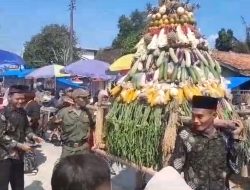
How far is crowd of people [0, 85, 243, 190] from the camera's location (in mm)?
1926

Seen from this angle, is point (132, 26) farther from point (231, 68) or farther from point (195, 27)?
point (195, 27)

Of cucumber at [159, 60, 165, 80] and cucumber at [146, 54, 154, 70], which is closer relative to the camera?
cucumber at [159, 60, 165, 80]

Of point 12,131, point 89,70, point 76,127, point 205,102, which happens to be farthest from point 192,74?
point 89,70

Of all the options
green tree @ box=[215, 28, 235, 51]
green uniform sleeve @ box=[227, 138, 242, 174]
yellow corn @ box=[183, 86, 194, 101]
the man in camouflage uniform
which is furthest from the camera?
green tree @ box=[215, 28, 235, 51]

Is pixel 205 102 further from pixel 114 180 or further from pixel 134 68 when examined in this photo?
pixel 114 180

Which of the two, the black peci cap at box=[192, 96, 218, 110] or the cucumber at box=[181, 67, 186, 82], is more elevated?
the cucumber at box=[181, 67, 186, 82]

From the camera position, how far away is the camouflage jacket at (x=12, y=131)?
4957 millimetres

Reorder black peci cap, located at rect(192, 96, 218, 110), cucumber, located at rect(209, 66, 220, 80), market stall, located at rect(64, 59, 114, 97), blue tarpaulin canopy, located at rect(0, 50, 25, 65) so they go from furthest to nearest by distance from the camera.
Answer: market stall, located at rect(64, 59, 114, 97) < blue tarpaulin canopy, located at rect(0, 50, 25, 65) < cucumber, located at rect(209, 66, 220, 80) < black peci cap, located at rect(192, 96, 218, 110)

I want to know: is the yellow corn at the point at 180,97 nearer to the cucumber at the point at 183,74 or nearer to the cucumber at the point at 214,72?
the cucumber at the point at 183,74

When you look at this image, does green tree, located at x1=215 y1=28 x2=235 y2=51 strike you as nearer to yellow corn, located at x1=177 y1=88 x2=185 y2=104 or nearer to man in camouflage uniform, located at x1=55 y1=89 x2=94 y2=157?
man in camouflage uniform, located at x1=55 y1=89 x2=94 y2=157

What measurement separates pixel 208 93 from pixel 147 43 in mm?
1043

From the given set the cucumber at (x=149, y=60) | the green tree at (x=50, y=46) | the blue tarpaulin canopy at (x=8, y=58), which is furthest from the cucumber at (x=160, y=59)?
the green tree at (x=50, y=46)

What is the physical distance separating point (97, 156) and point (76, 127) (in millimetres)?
3639

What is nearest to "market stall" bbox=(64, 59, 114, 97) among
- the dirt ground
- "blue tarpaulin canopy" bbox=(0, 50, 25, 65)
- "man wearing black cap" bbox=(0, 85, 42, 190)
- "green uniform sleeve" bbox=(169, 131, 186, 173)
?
"blue tarpaulin canopy" bbox=(0, 50, 25, 65)
